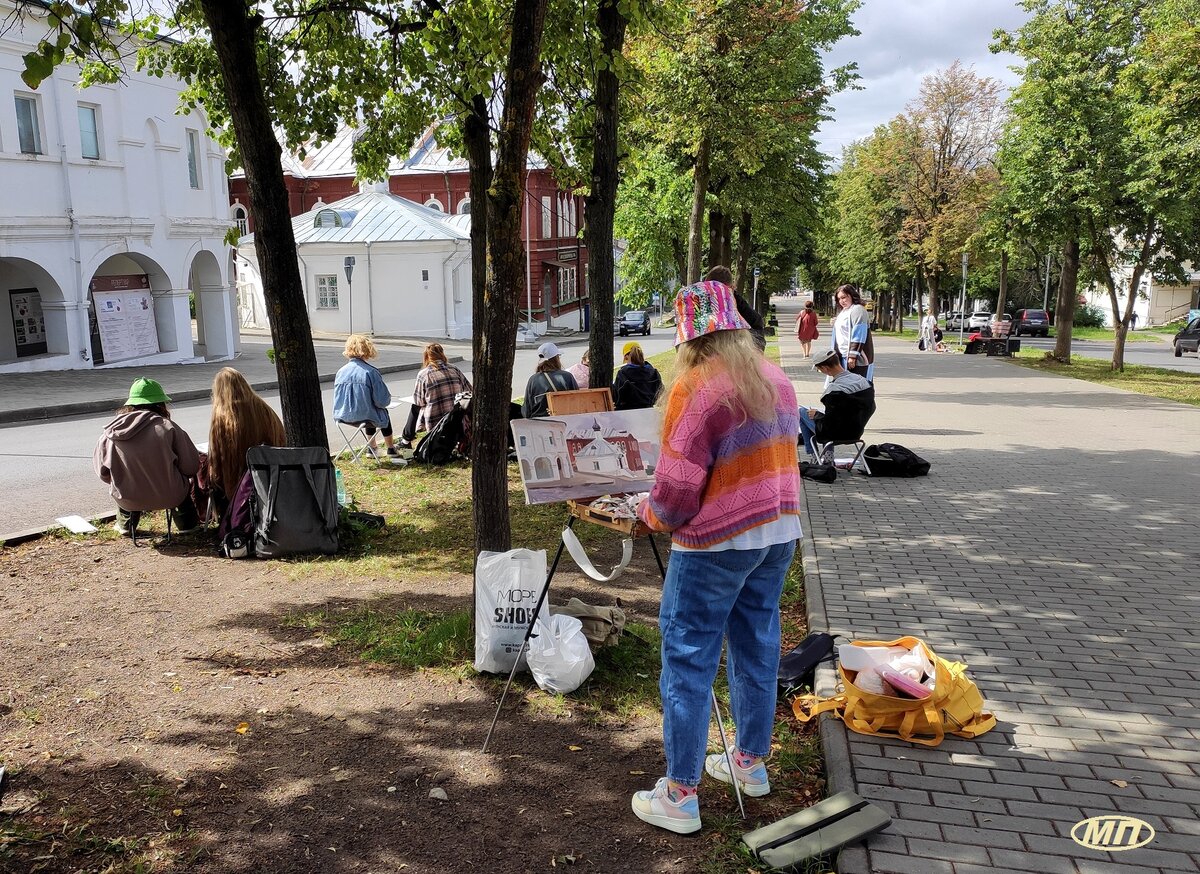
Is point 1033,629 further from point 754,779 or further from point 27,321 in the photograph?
point 27,321

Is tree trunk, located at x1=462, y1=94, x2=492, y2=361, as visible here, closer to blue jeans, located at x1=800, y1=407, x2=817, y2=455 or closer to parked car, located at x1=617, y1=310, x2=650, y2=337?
A: blue jeans, located at x1=800, y1=407, x2=817, y2=455

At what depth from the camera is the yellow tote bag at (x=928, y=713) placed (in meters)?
4.16

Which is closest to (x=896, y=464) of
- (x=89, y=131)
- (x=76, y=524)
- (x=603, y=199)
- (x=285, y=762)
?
(x=603, y=199)

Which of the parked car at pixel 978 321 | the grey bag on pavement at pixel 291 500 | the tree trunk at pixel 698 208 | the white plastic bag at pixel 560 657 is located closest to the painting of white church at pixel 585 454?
the white plastic bag at pixel 560 657

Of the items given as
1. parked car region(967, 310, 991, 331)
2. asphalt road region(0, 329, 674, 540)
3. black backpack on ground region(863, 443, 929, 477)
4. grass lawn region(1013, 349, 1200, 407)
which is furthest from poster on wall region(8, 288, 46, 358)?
parked car region(967, 310, 991, 331)

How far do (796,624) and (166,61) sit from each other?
8.09 meters

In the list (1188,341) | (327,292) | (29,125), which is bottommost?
(1188,341)

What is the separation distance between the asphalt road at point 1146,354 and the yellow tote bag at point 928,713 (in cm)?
2728

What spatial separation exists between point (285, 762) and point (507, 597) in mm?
1274

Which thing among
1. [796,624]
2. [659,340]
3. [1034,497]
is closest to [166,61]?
[796,624]

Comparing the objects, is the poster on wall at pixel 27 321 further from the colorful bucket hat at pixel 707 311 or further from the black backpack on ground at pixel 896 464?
the colorful bucket hat at pixel 707 311

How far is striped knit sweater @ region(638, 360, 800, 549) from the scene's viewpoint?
10.7 ft

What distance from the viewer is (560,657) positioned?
4645mm

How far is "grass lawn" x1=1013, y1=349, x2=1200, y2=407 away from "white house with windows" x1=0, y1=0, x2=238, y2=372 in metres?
22.3
